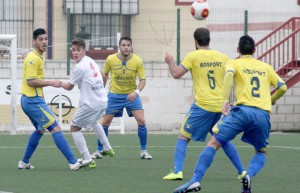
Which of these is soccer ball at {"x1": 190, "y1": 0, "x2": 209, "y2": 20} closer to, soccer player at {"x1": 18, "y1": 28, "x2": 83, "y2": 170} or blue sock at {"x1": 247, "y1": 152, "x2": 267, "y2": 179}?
soccer player at {"x1": 18, "y1": 28, "x2": 83, "y2": 170}

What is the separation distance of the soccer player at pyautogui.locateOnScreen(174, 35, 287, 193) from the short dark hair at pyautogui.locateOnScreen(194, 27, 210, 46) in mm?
1388

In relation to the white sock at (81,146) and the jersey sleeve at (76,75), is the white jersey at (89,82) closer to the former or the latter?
the jersey sleeve at (76,75)

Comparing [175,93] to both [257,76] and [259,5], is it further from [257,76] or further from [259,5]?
[257,76]

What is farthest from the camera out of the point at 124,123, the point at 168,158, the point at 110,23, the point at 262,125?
the point at 110,23

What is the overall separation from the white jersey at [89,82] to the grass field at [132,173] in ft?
3.13

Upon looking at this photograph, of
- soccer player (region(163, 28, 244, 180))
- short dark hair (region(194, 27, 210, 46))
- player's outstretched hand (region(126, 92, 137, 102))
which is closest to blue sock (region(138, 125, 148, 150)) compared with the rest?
player's outstretched hand (region(126, 92, 137, 102))

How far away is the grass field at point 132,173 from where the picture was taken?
13.0 m

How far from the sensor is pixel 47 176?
14344 millimetres

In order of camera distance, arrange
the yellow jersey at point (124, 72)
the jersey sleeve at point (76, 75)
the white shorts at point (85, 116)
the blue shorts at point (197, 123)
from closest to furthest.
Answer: the blue shorts at point (197, 123), the jersey sleeve at point (76, 75), the white shorts at point (85, 116), the yellow jersey at point (124, 72)

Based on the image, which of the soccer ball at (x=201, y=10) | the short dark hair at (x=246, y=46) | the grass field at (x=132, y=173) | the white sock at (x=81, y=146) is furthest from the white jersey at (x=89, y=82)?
the soccer ball at (x=201, y=10)

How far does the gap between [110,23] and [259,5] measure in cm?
489

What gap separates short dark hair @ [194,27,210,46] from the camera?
13.7 meters

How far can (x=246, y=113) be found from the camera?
39.6 feet

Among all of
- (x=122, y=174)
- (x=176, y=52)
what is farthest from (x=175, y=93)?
(x=122, y=174)
